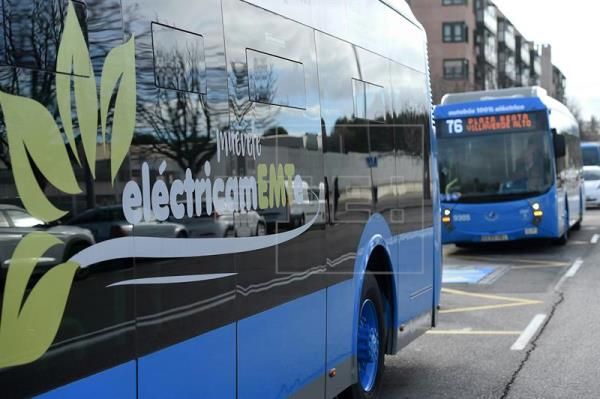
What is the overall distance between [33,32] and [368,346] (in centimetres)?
430

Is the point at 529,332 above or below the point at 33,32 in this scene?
below

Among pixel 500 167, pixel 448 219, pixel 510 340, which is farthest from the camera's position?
pixel 448 219

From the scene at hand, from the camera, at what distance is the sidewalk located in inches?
272

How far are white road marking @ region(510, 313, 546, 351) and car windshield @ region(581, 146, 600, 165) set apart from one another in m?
38.5

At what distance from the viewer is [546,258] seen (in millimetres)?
17047

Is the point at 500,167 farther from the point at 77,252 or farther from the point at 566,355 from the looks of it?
the point at 77,252

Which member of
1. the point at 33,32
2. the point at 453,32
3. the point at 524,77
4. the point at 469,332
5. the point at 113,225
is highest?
the point at 524,77

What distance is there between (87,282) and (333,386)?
118 inches

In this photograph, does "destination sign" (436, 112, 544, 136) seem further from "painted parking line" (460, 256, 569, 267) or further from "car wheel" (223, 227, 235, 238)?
"car wheel" (223, 227, 235, 238)

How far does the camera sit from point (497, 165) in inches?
685

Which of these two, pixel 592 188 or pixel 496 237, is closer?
pixel 496 237

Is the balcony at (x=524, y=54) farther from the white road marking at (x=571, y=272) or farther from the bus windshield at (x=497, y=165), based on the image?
the white road marking at (x=571, y=272)

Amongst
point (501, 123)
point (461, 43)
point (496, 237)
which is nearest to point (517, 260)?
point (496, 237)

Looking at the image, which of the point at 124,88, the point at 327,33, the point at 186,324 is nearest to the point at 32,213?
the point at 124,88
